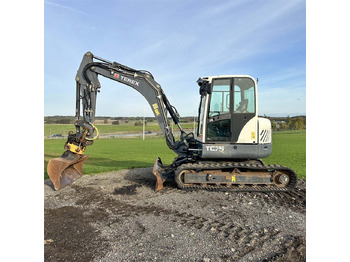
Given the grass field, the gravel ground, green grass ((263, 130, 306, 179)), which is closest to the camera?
the gravel ground

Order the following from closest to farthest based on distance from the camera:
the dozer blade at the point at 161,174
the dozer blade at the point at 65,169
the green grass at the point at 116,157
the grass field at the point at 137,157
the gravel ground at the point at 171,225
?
the gravel ground at the point at 171,225 → the dozer blade at the point at 65,169 → the dozer blade at the point at 161,174 → the grass field at the point at 137,157 → the green grass at the point at 116,157

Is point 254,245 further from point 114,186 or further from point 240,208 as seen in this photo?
point 114,186

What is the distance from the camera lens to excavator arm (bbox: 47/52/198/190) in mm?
7109

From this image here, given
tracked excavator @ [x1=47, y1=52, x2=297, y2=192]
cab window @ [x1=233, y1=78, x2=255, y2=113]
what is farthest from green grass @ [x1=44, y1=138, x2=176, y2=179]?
cab window @ [x1=233, y1=78, x2=255, y2=113]

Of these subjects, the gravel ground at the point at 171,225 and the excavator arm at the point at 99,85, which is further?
the excavator arm at the point at 99,85

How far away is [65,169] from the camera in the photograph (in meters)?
7.51

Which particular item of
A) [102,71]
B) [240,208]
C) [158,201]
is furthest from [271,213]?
[102,71]

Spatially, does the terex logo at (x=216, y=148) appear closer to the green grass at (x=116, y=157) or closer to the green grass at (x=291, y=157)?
the green grass at (x=291, y=157)

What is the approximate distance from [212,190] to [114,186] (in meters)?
3.14

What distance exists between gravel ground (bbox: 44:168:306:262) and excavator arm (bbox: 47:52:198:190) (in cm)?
59

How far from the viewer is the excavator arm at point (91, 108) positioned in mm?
7109

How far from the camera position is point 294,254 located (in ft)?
Result: 11.5

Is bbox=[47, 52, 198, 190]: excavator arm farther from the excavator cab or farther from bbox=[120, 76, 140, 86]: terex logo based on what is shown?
the excavator cab

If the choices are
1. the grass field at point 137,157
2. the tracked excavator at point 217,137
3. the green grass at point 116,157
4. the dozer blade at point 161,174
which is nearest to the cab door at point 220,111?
the tracked excavator at point 217,137
